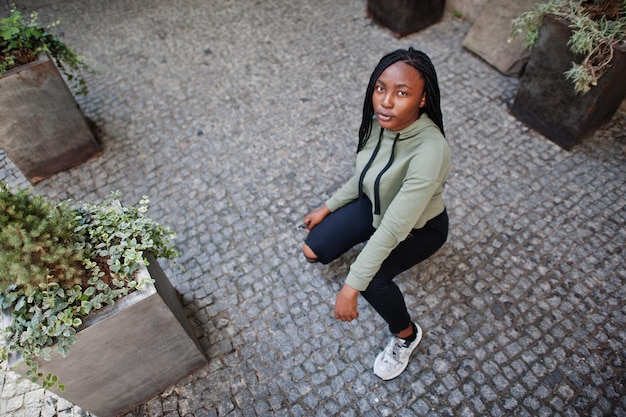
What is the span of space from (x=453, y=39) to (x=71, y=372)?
534cm

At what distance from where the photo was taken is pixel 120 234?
7.43 feet

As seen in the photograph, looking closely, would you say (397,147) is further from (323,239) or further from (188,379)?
(188,379)

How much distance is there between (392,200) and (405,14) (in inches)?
147

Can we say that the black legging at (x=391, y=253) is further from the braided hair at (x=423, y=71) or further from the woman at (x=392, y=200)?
the braided hair at (x=423, y=71)

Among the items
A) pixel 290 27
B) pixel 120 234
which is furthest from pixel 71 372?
pixel 290 27

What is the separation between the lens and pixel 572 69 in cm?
356

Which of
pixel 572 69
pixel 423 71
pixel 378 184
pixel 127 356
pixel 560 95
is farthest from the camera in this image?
pixel 560 95

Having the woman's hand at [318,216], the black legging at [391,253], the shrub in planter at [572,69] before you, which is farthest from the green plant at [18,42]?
the shrub in planter at [572,69]

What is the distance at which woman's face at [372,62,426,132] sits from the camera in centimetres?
201

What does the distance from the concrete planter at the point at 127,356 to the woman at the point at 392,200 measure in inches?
39.6

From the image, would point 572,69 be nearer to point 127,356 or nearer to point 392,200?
point 392,200

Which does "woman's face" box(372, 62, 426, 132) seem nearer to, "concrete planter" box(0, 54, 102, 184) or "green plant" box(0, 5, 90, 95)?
"concrete planter" box(0, 54, 102, 184)

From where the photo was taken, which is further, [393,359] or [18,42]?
[18,42]

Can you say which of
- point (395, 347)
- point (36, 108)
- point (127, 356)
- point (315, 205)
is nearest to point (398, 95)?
point (395, 347)
